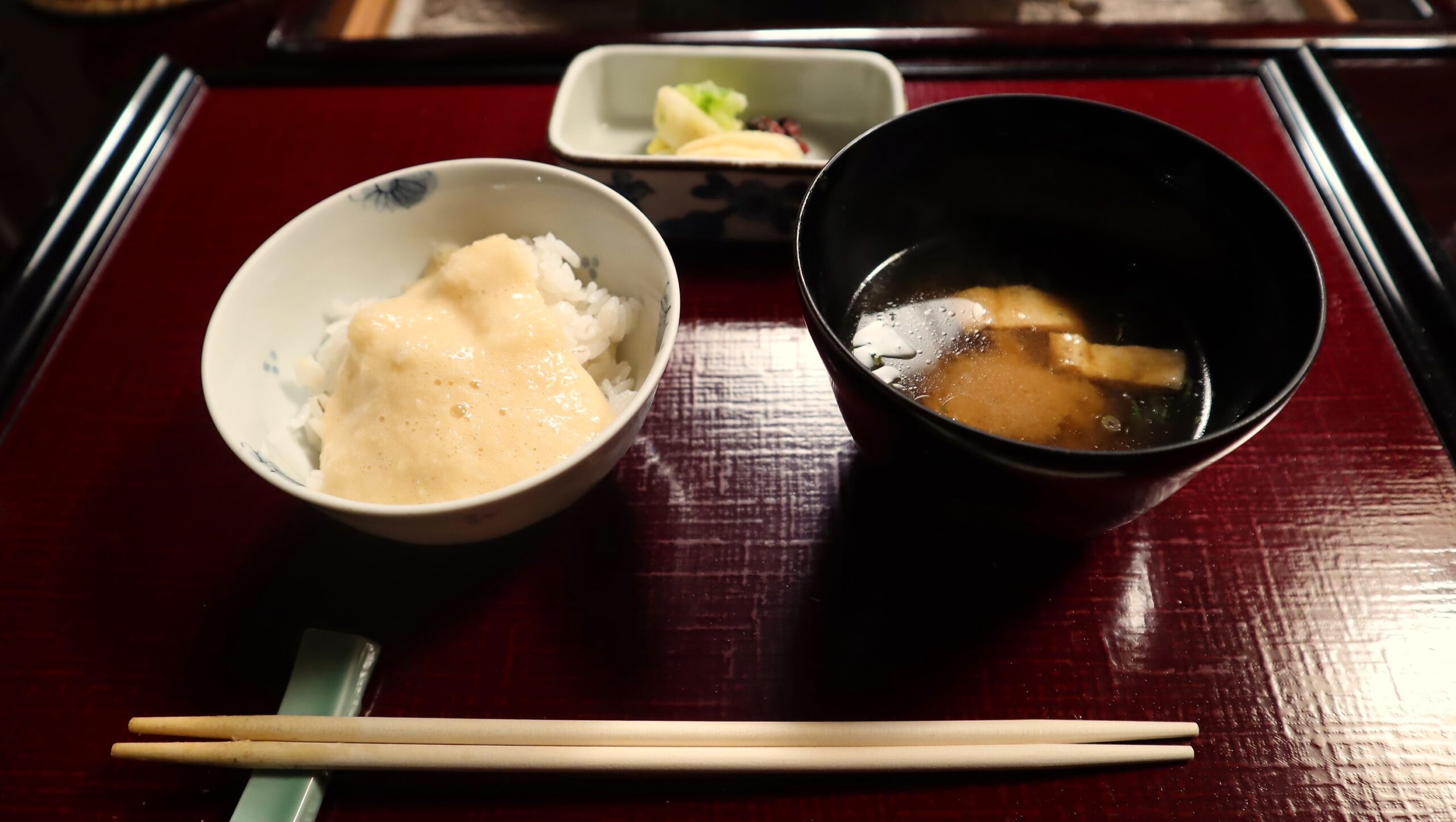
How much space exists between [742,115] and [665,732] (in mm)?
1286

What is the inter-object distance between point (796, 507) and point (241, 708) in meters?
0.74

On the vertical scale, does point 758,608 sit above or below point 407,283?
below

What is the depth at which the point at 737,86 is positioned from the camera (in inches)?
68.2

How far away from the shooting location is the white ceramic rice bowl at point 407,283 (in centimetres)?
91

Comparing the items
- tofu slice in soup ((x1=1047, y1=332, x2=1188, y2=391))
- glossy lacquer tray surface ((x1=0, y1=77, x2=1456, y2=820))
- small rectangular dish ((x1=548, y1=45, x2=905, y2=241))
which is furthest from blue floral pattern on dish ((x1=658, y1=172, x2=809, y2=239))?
tofu slice in soup ((x1=1047, y1=332, x2=1188, y2=391))

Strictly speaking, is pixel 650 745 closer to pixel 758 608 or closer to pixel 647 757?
pixel 647 757

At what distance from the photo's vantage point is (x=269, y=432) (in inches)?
40.9

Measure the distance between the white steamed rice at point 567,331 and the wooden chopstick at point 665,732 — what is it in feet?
1.14

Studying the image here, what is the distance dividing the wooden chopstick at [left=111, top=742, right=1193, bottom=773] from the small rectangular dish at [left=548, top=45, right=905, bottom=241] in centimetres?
90

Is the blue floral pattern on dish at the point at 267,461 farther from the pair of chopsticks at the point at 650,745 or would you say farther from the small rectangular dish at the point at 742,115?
the small rectangular dish at the point at 742,115

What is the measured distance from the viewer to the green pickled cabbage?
1.61 meters

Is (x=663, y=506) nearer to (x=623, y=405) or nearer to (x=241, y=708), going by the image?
(x=623, y=405)

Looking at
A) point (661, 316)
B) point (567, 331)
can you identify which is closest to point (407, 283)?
point (567, 331)

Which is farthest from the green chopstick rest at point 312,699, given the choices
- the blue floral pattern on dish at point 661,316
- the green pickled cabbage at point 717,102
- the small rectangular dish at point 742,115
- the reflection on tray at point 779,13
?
the reflection on tray at point 779,13
